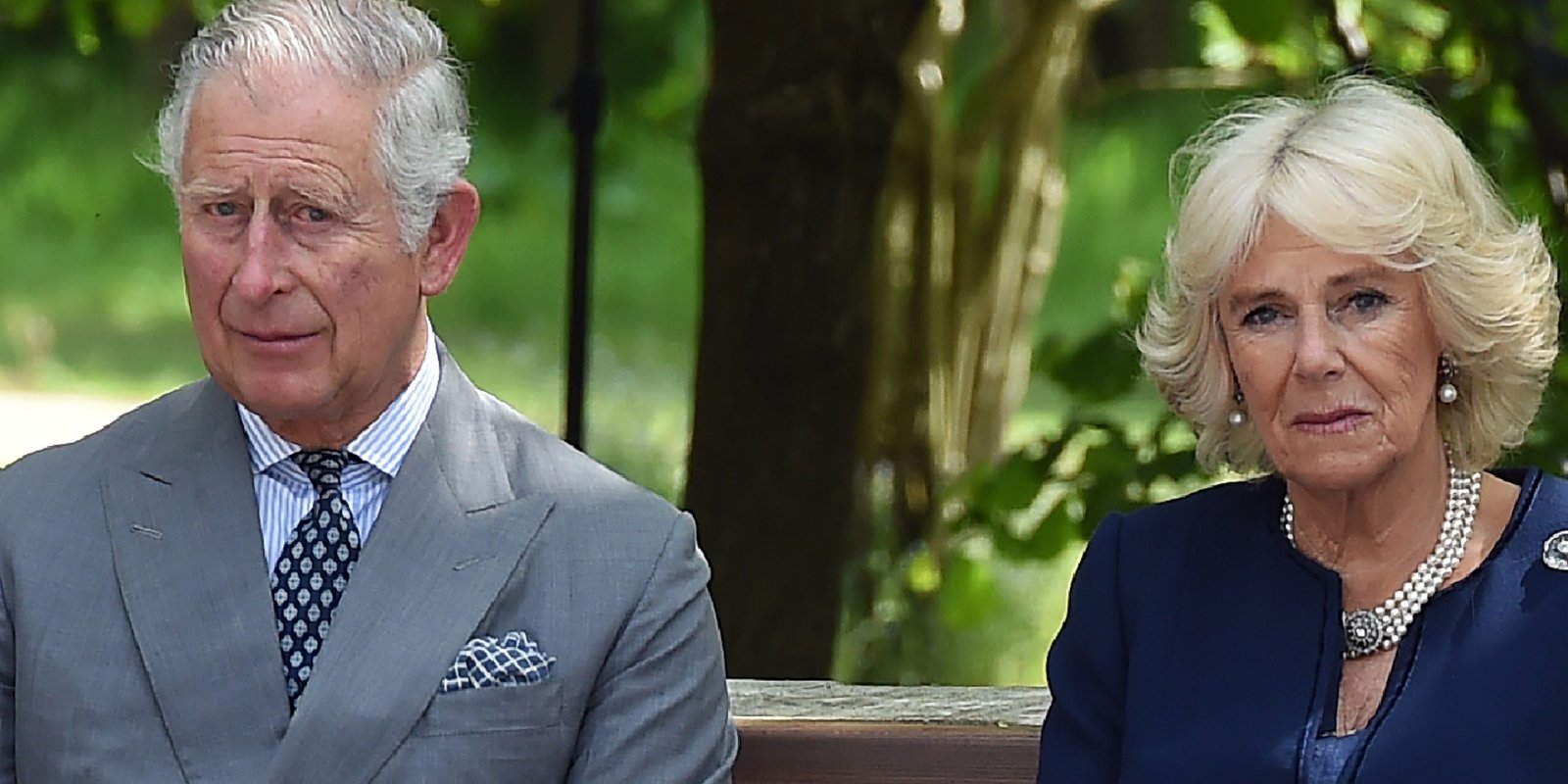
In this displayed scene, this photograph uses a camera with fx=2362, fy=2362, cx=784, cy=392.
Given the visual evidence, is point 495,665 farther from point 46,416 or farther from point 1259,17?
A: point 46,416

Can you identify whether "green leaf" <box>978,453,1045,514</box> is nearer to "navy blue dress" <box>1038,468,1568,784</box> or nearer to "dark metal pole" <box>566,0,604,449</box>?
"dark metal pole" <box>566,0,604,449</box>

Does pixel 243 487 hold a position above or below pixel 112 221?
above

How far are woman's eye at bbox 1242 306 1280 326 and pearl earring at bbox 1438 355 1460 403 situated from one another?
19 centimetres

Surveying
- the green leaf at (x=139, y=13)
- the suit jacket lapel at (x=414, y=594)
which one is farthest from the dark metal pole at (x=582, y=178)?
the suit jacket lapel at (x=414, y=594)

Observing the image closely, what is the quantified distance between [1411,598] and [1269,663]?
16 centimetres

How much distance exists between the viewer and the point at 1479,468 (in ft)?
8.07

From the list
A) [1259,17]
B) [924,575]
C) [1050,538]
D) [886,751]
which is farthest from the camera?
[924,575]

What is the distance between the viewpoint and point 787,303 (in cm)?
399

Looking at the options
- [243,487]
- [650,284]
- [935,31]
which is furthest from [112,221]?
[243,487]

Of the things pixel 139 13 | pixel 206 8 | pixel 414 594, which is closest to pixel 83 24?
pixel 139 13

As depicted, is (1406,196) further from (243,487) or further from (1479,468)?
(243,487)

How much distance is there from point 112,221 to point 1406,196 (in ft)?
32.5

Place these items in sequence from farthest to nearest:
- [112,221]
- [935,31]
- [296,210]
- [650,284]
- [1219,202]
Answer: [112,221] → [650,284] → [935,31] → [1219,202] → [296,210]

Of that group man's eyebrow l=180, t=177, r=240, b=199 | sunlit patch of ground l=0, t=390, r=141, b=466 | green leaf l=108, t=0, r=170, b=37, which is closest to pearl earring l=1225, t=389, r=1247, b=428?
man's eyebrow l=180, t=177, r=240, b=199
